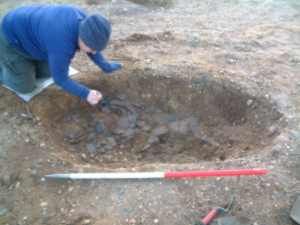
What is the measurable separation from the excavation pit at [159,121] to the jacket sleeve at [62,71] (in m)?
0.59

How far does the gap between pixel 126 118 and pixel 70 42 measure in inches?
50.4

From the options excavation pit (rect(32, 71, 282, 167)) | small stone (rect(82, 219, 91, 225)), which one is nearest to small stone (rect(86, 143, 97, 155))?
excavation pit (rect(32, 71, 282, 167))

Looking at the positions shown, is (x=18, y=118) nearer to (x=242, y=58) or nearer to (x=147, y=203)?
(x=147, y=203)

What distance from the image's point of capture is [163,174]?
2936mm

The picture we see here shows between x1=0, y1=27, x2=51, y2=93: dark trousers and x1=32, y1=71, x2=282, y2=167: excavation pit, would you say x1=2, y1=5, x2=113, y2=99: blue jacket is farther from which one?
x1=32, y1=71, x2=282, y2=167: excavation pit

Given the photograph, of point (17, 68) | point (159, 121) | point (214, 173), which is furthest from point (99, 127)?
point (214, 173)

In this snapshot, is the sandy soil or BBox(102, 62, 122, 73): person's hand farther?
BBox(102, 62, 122, 73): person's hand

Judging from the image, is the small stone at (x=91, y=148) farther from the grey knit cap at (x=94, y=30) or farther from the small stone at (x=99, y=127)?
the grey knit cap at (x=94, y=30)

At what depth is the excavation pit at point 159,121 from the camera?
139 inches

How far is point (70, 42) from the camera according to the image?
285cm

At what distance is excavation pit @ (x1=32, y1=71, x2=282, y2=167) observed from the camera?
11.6 feet

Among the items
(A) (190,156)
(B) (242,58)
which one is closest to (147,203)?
(A) (190,156)

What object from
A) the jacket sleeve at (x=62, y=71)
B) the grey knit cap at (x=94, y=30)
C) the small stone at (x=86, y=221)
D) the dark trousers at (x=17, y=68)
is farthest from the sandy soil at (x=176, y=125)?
the grey knit cap at (x=94, y=30)

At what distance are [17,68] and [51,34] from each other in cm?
82
